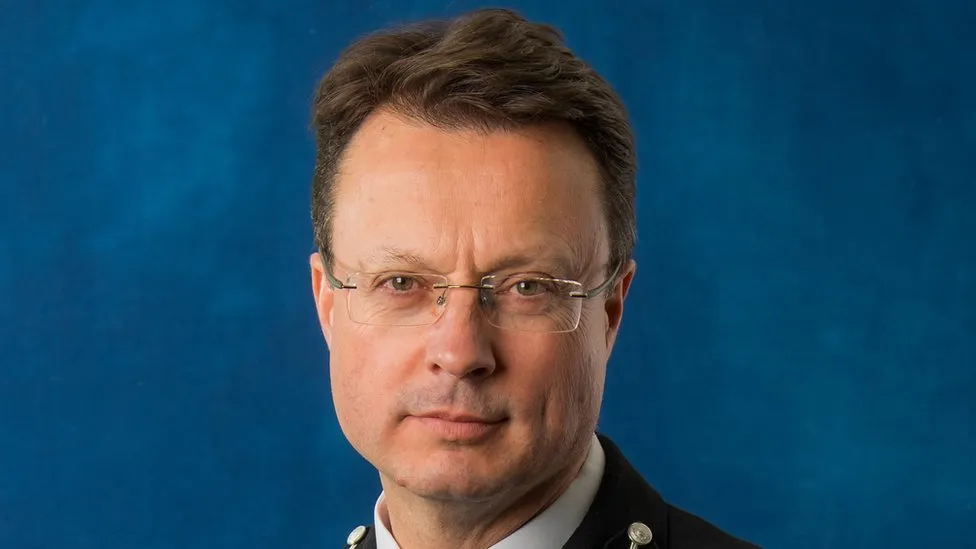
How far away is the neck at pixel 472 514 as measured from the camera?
99.5 inches

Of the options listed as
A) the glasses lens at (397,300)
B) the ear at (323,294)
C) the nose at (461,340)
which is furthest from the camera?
the ear at (323,294)

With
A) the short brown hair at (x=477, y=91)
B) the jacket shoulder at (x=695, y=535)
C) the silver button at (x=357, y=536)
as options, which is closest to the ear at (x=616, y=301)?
the short brown hair at (x=477, y=91)

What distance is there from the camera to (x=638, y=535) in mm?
2588

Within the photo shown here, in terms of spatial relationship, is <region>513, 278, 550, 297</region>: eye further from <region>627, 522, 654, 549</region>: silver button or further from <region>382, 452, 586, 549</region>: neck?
<region>627, 522, 654, 549</region>: silver button

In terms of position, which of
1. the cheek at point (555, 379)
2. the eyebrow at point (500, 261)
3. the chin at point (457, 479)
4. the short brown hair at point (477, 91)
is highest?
the short brown hair at point (477, 91)

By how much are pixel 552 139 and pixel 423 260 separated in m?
0.36

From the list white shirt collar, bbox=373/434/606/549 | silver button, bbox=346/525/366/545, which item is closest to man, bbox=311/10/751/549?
white shirt collar, bbox=373/434/606/549

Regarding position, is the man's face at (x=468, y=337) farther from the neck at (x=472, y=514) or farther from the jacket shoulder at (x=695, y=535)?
the jacket shoulder at (x=695, y=535)

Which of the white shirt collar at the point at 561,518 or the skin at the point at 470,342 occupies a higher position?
the skin at the point at 470,342

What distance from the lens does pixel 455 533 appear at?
2566mm

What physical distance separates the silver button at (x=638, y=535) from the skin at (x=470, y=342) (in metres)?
0.18

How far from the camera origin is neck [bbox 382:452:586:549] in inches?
99.5

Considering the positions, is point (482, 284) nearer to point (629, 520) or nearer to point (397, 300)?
point (397, 300)

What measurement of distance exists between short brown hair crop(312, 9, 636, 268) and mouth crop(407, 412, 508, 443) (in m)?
0.49
